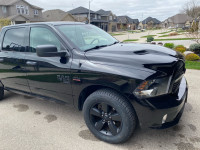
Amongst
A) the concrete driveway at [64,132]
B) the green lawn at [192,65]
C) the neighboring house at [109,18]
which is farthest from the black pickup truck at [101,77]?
the neighboring house at [109,18]

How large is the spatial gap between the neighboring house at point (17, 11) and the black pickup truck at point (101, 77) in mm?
33781

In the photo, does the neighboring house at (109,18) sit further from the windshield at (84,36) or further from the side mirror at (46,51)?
the side mirror at (46,51)

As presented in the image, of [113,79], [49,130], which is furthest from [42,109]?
[113,79]

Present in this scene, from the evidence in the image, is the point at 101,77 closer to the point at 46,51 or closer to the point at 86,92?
the point at 86,92

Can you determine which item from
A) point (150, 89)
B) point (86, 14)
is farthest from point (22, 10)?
point (150, 89)

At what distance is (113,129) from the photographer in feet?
8.41

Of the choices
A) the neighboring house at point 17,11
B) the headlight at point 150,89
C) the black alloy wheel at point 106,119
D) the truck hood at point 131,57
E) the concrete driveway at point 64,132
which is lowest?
the concrete driveway at point 64,132

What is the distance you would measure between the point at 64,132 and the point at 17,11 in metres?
38.5

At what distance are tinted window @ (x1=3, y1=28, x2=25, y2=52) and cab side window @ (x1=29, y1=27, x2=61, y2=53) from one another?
27 centimetres

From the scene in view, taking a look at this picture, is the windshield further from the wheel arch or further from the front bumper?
the front bumper

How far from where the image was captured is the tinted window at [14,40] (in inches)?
137

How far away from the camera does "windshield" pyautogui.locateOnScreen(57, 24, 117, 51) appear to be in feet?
9.79

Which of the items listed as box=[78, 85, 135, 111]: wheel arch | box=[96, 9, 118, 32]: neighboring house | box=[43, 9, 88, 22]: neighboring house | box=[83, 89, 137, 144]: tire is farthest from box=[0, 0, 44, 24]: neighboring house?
box=[83, 89, 137, 144]: tire

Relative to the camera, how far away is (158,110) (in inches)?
88.3
